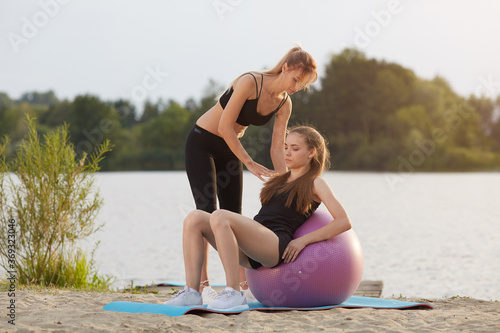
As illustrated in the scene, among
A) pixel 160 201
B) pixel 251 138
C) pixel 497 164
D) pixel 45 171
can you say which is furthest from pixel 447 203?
pixel 497 164

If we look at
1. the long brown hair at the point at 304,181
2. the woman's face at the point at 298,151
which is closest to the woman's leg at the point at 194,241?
the long brown hair at the point at 304,181

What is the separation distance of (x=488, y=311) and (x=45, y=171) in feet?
17.4

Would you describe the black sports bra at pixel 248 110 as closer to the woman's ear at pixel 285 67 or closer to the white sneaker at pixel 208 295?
the woman's ear at pixel 285 67

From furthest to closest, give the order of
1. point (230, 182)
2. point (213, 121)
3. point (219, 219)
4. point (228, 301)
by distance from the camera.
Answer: point (230, 182) < point (213, 121) < point (228, 301) < point (219, 219)

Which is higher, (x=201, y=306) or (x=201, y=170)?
(x=201, y=170)

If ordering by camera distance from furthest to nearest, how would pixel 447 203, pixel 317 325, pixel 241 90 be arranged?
1. pixel 447 203
2. pixel 241 90
3. pixel 317 325

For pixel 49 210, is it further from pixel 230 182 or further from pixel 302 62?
pixel 302 62

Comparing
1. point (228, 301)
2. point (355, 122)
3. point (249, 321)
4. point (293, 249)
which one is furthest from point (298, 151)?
point (355, 122)

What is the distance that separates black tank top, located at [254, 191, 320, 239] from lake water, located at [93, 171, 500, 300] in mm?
823

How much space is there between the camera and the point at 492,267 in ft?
34.7

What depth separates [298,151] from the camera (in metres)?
4.97

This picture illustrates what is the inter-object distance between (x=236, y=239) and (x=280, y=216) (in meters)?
0.48

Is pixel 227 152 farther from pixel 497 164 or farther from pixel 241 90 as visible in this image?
pixel 497 164

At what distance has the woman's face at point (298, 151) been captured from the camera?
4969 mm
